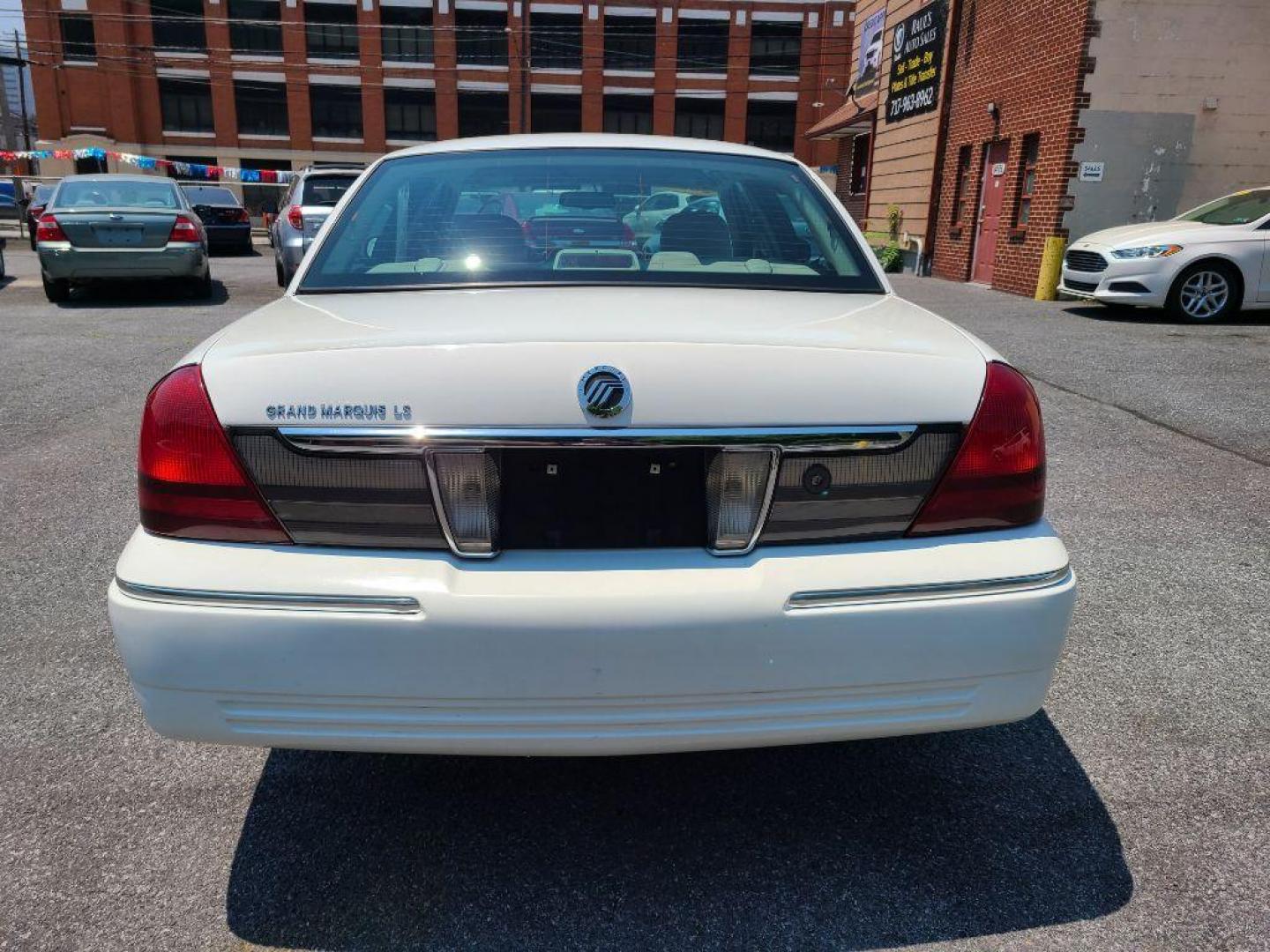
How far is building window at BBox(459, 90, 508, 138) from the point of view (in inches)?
2132

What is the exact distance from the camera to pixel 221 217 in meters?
24.5

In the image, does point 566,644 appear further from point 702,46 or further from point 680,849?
point 702,46

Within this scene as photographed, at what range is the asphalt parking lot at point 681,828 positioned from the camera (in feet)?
7.22

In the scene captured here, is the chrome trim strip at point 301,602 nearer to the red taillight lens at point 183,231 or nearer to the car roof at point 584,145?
the car roof at point 584,145

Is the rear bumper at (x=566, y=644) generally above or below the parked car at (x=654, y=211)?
below

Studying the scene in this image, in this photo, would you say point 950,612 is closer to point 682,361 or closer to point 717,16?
point 682,361

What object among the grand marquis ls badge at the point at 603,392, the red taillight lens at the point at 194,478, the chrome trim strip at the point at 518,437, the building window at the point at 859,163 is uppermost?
the building window at the point at 859,163

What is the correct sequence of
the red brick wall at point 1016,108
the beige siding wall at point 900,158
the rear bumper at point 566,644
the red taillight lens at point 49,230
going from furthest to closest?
1. the beige siding wall at point 900,158
2. the red brick wall at point 1016,108
3. the red taillight lens at point 49,230
4. the rear bumper at point 566,644

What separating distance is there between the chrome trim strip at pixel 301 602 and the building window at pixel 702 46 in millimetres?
57705

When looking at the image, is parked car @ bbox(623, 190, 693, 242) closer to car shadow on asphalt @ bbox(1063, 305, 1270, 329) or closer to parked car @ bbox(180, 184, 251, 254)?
car shadow on asphalt @ bbox(1063, 305, 1270, 329)

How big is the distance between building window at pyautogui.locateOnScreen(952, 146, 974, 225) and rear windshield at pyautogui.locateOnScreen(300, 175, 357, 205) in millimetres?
10795

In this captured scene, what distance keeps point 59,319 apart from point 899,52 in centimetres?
1766

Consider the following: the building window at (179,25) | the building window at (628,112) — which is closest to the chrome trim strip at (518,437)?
the building window at (628,112)

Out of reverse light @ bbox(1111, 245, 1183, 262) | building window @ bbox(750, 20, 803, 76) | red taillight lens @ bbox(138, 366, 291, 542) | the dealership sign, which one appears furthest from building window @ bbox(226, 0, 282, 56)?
red taillight lens @ bbox(138, 366, 291, 542)
